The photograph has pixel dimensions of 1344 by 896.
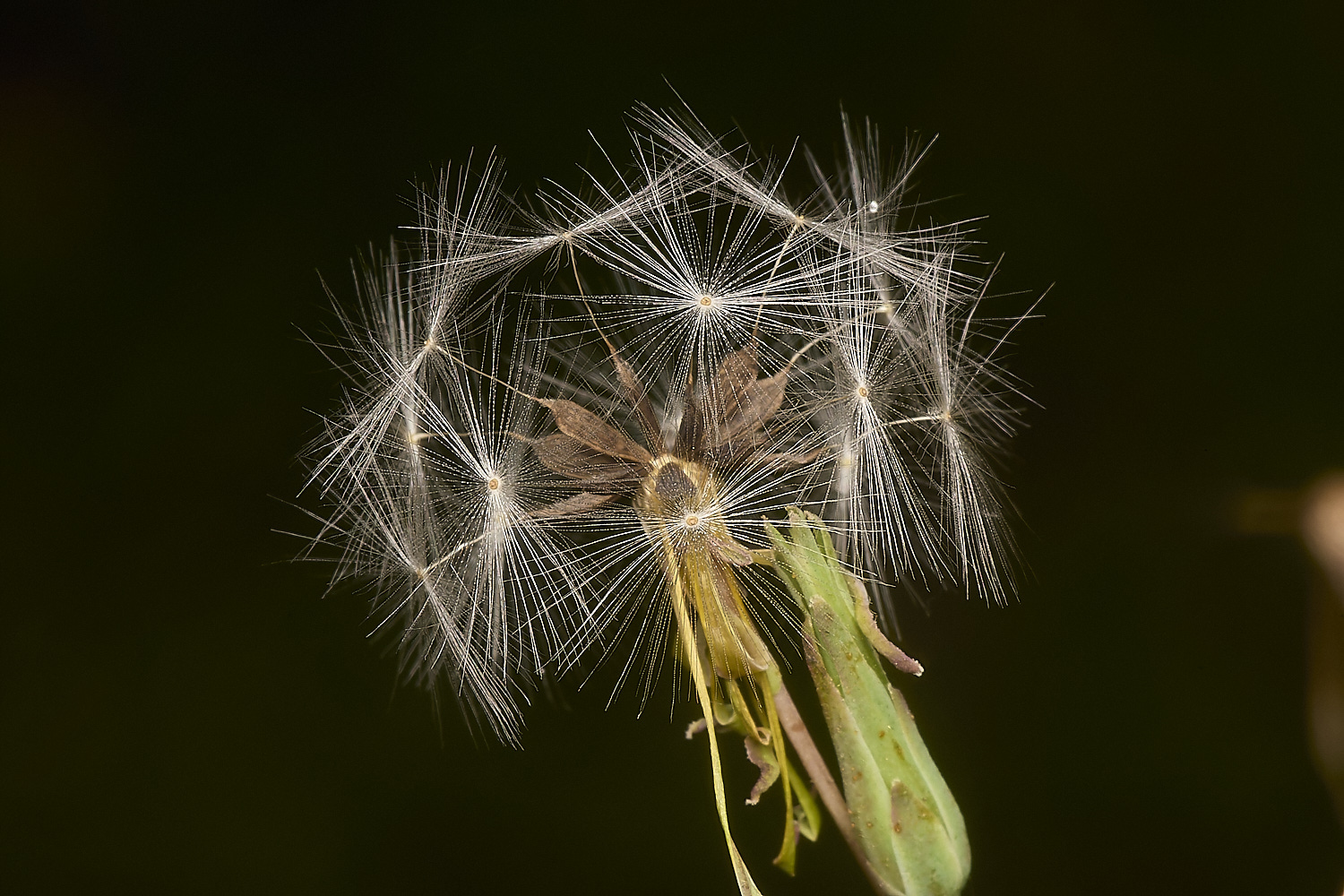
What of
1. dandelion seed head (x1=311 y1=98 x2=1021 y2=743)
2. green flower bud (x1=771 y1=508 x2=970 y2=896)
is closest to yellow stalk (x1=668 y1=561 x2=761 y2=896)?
dandelion seed head (x1=311 y1=98 x2=1021 y2=743)

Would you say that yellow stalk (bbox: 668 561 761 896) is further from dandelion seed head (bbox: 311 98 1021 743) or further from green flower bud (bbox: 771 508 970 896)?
green flower bud (bbox: 771 508 970 896)

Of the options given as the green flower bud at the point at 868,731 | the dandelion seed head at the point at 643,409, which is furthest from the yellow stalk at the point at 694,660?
the green flower bud at the point at 868,731

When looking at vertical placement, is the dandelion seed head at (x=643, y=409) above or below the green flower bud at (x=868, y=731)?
above

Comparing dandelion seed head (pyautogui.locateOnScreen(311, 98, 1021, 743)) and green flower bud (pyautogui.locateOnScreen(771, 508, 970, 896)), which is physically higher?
dandelion seed head (pyautogui.locateOnScreen(311, 98, 1021, 743))

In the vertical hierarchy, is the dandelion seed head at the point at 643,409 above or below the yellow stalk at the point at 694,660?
above

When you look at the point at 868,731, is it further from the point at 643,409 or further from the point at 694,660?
the point at 643,409

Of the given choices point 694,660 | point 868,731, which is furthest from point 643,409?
point 868,731

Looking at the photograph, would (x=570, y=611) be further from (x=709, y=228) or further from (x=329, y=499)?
(x=709, y=228)

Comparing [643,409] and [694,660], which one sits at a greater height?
[643,409]

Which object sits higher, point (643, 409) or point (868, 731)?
point (643, 409)

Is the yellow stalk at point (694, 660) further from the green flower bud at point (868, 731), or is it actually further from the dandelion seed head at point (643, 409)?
the green flower bud at point (868, 731)

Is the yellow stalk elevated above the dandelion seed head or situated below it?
below
